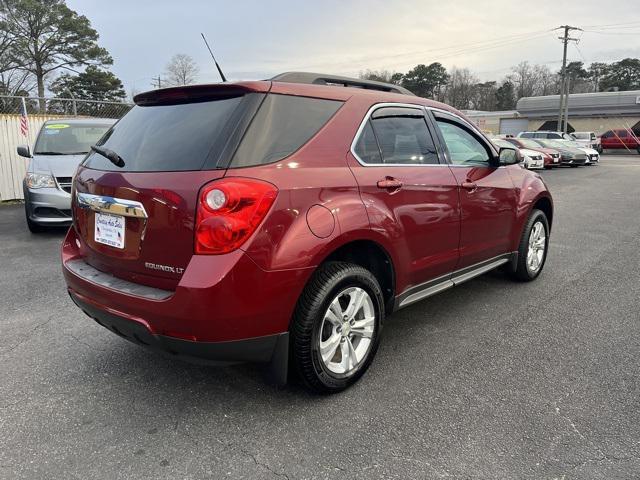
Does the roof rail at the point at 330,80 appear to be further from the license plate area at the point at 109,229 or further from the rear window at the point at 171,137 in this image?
the license plate area at the point at 109,229

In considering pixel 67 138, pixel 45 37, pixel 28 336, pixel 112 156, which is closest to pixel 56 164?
pixel 67 138

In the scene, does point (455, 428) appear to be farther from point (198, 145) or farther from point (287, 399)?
point (198, 145)

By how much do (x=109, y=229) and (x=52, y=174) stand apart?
5.01 m

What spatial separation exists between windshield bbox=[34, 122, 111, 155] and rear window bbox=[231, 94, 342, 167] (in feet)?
20.2

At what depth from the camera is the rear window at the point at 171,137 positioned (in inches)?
96.4

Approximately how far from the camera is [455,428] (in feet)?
8.21

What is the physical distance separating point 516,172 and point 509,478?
3030mm

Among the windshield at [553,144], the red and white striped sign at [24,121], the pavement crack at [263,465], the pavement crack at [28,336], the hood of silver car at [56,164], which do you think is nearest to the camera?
the pavement crack at [263,465]

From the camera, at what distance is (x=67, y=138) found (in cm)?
801

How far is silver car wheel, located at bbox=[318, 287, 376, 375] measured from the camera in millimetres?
2723

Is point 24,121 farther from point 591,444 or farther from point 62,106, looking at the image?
point 591,444

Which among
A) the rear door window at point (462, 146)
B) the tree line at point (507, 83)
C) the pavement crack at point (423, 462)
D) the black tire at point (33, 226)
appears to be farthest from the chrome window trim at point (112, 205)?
the tree line at point (507, 83)

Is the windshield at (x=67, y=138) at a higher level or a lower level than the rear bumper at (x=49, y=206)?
higher

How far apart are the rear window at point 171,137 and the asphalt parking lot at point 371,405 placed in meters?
1.32
